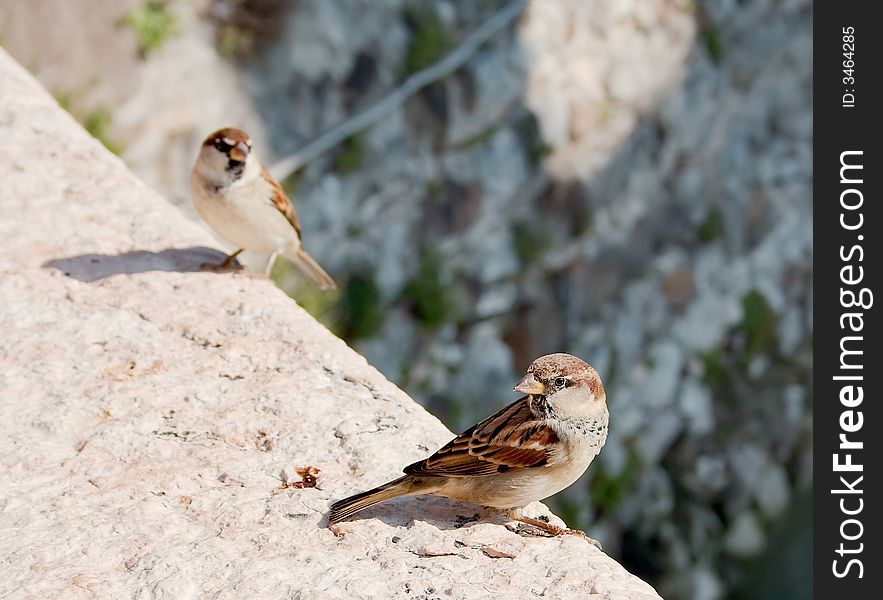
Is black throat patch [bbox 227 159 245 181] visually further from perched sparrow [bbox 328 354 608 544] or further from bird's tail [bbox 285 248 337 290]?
perched sparrow [bbox 328 354 608 544]

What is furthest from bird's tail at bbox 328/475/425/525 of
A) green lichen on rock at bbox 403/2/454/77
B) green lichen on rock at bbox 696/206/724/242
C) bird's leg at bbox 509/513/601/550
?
green lichen on rock at bbox 696/206/724/242

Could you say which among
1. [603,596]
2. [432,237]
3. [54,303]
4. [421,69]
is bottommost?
[603,596]

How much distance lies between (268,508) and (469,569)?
559 mm

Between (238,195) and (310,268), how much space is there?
704 millimetres

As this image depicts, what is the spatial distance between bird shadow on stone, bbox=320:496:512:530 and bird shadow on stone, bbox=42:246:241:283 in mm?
1506

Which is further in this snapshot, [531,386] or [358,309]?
[358,309]

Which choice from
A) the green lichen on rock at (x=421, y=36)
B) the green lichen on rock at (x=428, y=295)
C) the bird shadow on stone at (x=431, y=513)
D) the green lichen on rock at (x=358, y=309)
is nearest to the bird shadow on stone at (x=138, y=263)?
the bird shadow on stone at (x=431, y=513)

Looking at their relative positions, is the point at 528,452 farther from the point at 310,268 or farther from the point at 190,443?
the point at 310,268

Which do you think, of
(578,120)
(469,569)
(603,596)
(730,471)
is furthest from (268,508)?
(730,471)

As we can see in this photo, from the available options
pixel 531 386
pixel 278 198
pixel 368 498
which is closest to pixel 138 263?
pixel 278 198

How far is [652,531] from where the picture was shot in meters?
10.5

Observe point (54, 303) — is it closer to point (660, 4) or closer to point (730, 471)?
point (660, 4)

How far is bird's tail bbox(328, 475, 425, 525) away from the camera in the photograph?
2.83 meters

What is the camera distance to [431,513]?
118 inches
